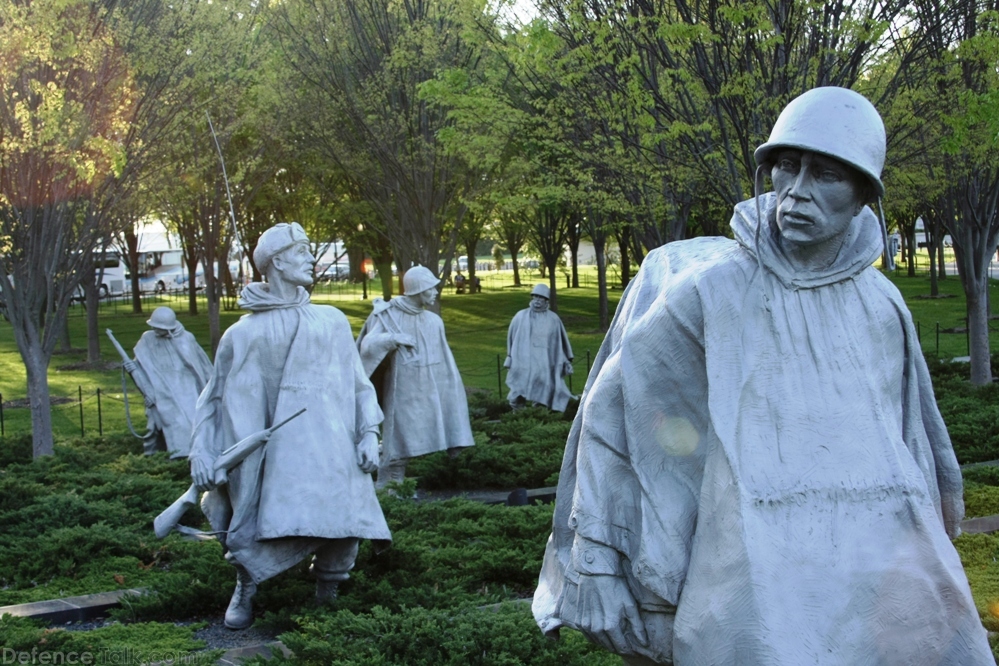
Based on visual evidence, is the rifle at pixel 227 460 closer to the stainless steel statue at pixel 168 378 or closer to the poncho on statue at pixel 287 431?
the poncho on statue at pixel 287 431

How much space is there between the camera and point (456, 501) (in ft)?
35.6

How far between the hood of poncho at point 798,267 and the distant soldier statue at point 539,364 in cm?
1553

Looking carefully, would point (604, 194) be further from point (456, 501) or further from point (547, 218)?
point (547, 218)

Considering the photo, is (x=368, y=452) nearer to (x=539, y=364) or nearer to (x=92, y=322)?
(x=539, y=364)

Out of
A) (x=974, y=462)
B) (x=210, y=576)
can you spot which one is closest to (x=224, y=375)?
(x=210, y=576)

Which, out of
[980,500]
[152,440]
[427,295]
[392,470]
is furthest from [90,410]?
[980,500]

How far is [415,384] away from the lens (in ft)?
45.3

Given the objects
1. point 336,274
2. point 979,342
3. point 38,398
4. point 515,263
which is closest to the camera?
point 38,398

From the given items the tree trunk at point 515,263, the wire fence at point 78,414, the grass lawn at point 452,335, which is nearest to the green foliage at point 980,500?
the grass lawn at point 452,335

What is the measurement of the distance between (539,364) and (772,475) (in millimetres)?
15899

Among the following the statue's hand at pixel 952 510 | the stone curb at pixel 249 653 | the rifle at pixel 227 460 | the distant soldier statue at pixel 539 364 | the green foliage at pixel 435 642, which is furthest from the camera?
the distant soldier statue at pixel 539 364

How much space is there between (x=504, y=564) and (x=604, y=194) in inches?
318

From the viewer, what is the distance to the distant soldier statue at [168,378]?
16.3 m

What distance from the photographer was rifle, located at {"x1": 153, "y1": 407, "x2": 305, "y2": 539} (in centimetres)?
777
